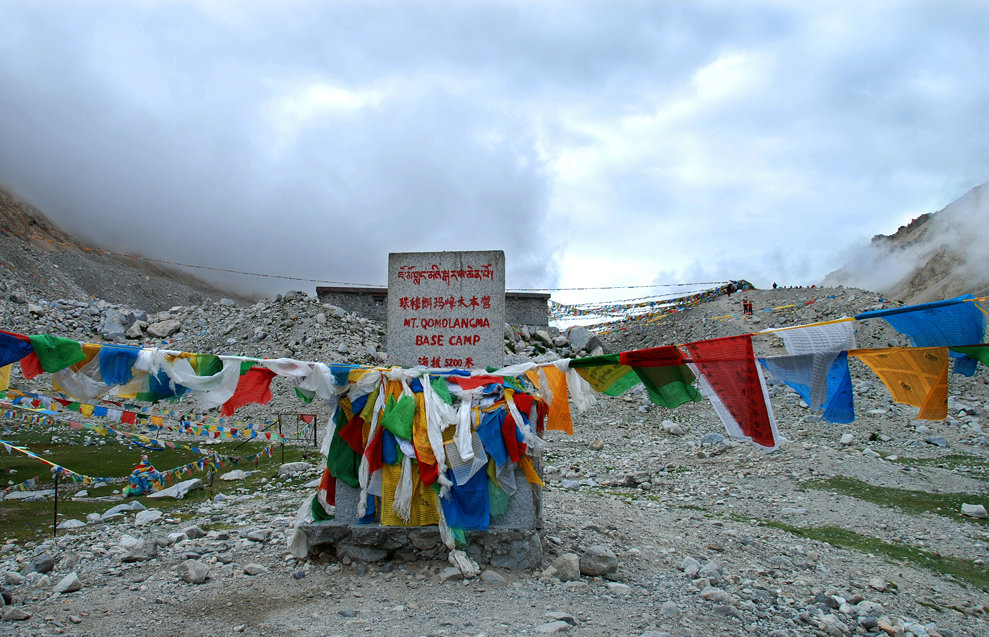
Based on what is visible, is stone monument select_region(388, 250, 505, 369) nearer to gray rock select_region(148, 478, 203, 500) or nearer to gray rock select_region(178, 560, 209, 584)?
gray rock select_region(178, 560, 209, 584)

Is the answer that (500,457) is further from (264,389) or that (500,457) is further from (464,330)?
(264,389)

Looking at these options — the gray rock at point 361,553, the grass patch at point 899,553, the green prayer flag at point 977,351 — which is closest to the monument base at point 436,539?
the gray rock at point 361,553

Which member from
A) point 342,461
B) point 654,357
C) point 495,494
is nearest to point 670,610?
point 495,494

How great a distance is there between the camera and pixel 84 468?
11.6m

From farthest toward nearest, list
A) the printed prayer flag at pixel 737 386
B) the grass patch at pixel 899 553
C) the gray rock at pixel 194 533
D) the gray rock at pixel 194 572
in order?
the gray rock at pixel 194 533, the grass patch at pixel 899 553, the gray rock at pixel 194 572, the printed prayer flag at pixel 737 386

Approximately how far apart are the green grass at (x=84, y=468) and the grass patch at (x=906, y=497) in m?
10.2

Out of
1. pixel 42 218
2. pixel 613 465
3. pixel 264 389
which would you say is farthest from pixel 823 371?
pixel 42 218

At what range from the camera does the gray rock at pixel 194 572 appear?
5828mm

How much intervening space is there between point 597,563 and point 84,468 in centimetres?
1036

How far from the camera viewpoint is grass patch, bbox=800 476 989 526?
30.7 feet

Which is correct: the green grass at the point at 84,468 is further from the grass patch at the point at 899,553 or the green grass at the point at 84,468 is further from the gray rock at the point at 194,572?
the grass patch at the point at 899,553

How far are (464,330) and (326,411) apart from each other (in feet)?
44.9

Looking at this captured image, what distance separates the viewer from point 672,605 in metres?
5.35

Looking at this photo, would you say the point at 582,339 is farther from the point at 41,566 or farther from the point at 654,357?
the point at 41,566
